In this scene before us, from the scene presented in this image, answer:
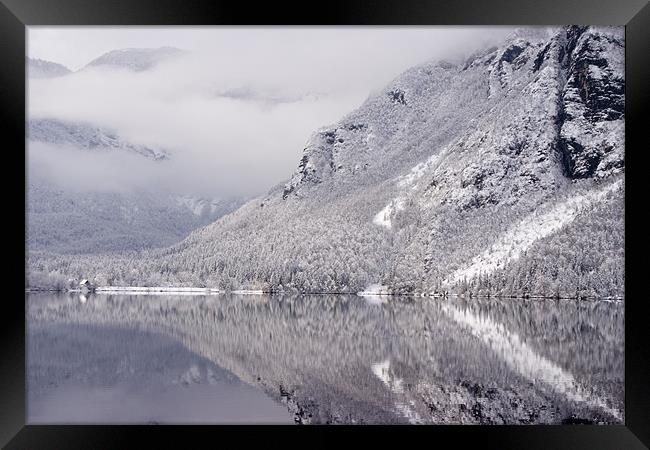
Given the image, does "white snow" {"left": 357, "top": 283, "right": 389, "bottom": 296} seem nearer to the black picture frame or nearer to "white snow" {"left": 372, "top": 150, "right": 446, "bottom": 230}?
"white snow" {"left": 372, "top": 150, "right": 446, "bottom": 230}

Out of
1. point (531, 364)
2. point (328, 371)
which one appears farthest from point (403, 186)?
point (328, 371)

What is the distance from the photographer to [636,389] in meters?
5.44

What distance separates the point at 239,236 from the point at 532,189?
38627 millimetres

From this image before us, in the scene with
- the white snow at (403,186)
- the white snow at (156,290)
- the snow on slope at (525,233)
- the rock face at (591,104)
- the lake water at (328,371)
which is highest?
the rock face at (591,104)

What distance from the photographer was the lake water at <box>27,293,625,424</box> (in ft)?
42.4

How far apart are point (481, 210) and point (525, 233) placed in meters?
11.3

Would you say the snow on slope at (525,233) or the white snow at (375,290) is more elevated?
the snow on slope at (525,233)

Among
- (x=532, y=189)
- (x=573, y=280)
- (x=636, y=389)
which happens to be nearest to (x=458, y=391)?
(x=636, y=389)

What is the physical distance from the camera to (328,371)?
1892 cm

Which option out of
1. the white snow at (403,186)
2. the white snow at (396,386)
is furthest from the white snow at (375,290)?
the white snow at (396,386)

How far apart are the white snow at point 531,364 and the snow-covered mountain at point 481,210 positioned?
34.5m
